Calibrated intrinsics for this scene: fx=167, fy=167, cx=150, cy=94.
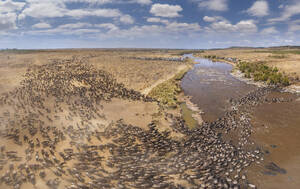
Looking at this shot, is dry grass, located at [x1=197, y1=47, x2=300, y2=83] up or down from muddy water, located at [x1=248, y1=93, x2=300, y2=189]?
up

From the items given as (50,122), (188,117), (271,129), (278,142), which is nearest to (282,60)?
(271,129)

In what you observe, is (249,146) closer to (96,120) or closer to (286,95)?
(96,120)

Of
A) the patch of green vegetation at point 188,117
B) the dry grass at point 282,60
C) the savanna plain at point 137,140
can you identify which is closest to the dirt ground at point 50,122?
the savanna plain at point 137,140

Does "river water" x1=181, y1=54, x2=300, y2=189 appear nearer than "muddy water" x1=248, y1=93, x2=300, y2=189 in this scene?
No

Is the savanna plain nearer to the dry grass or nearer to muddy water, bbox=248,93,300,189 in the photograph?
muddy water, bbox=248,93,300,189

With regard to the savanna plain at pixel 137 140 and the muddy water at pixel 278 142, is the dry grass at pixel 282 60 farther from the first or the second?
the savanna plain at pixel 137 140

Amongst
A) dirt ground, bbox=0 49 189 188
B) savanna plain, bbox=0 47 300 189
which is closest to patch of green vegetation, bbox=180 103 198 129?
savanna plain, bbox=0 47 300 189

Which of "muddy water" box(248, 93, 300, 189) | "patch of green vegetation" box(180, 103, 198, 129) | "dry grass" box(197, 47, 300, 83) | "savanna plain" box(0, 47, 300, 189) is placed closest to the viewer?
"savanna plain" box(0, 47, 300, 189)

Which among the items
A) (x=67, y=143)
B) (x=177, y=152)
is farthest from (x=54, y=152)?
(x=177, y=152)

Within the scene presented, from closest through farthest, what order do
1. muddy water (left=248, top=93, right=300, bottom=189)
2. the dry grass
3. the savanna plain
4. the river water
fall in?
the savanna plain → muddy water (left=248, top=93, right=300, bottom=189) → the river water → the dry grass

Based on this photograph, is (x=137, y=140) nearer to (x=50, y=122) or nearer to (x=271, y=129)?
(x=50, y=122)

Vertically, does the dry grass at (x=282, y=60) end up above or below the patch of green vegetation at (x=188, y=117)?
above

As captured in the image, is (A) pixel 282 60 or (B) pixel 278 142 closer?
(B) pixel 278 142
